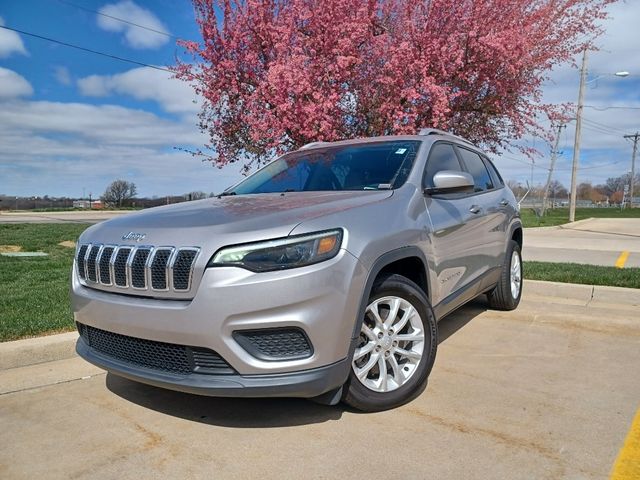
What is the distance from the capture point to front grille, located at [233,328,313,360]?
263 centimetres

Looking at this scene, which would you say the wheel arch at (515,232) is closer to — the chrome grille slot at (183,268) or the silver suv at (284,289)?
the silver suv at (284,289)

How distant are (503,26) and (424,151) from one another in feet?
17.9

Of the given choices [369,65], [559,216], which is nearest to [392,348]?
[369,65]

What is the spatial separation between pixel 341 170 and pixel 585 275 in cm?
453

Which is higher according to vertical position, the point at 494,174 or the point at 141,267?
the point at 494,174

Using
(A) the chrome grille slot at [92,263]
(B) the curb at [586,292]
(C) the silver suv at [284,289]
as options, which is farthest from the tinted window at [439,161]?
(B) the curb at [586,292]

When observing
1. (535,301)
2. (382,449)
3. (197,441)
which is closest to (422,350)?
(382,449)

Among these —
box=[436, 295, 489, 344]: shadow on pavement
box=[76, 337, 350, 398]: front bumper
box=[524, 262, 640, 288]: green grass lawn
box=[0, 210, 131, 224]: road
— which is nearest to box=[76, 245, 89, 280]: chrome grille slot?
box=[76, 337, 350, 398]: front bumper

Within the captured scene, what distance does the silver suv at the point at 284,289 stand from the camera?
2613 mm

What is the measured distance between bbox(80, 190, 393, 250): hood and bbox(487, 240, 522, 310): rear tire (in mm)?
2546

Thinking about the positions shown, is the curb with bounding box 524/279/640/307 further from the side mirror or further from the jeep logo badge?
the jeep logo badge

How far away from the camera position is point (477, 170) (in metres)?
5.30

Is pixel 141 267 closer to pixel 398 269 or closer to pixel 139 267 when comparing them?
pixel 139 267

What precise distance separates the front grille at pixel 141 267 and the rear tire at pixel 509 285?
374 centimetres
